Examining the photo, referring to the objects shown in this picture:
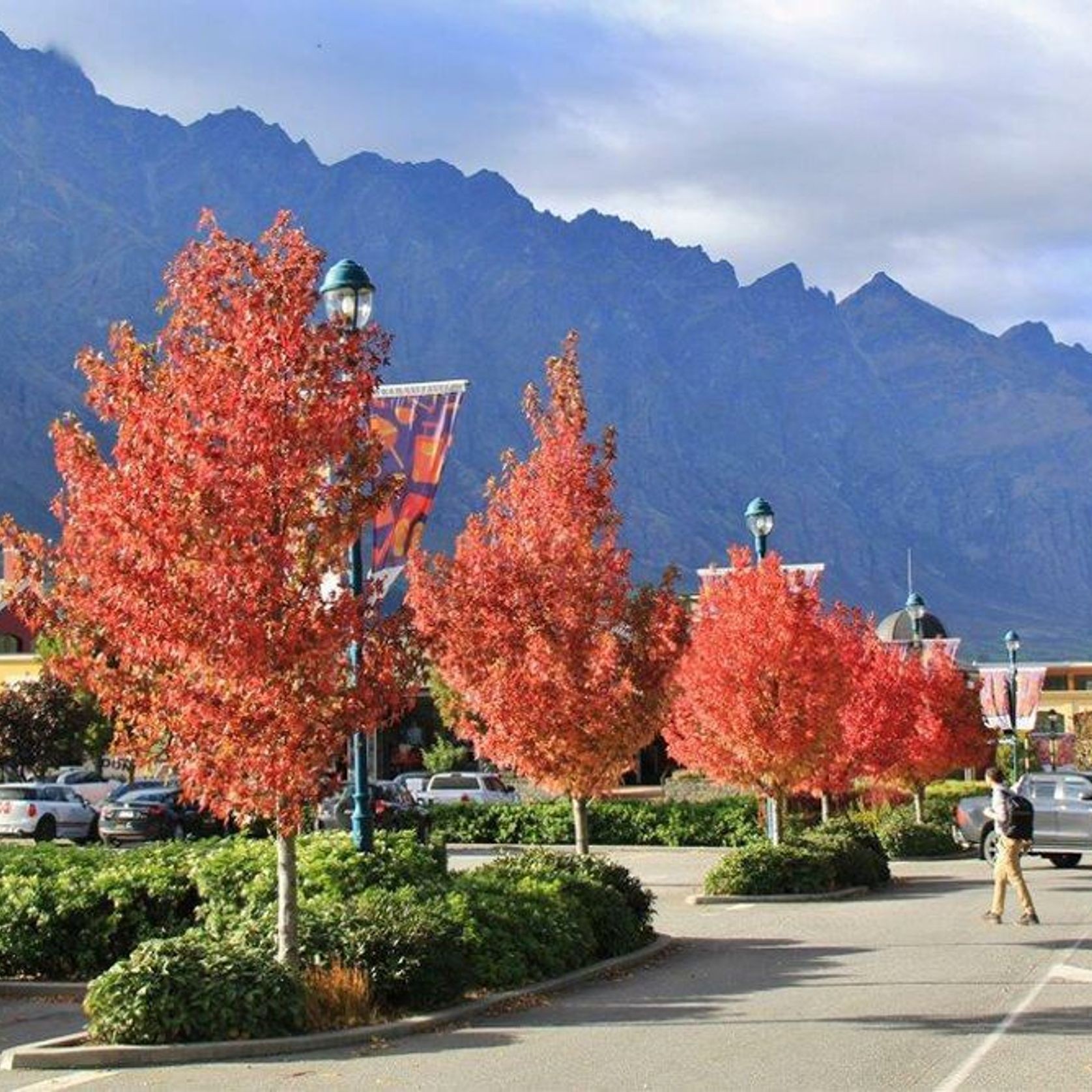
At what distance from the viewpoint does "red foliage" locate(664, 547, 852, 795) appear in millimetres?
26203

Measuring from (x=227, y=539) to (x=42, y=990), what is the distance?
5487 millimetres

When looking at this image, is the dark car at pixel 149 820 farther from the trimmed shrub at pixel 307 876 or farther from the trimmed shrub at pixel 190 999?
the trimmed shrub at pixel 190 999

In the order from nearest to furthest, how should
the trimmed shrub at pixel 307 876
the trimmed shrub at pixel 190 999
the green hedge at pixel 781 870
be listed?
the trimmed shrub at pixel 190 999
the trimmed shrub at pixel 307 876
the green hedge at pixel 781 870

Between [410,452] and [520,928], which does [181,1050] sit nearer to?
[520,928]

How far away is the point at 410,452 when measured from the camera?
1742 cm

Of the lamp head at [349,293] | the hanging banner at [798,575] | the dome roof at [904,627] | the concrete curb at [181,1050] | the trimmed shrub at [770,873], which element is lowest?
the concrete curb at [181,1050]

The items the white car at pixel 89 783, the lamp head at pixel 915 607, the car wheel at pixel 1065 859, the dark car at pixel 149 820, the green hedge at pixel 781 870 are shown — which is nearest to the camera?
the green hedge at pixel 781 870

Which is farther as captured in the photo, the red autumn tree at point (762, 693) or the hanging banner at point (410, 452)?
the red autumn tree at point (762, 693)

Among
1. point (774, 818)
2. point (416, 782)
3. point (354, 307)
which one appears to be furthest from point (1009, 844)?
point (416, 782)

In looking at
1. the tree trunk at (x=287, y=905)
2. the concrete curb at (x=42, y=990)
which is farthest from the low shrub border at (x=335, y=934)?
the concrete curb at (x=42, y=990)

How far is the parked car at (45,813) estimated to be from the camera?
125ft

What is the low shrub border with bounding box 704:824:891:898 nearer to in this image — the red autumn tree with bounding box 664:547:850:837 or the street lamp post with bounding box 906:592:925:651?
the red autumn tree with bounding box 664:547:850:837

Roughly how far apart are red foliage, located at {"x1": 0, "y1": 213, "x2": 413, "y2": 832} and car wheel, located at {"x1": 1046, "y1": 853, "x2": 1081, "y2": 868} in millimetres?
23867

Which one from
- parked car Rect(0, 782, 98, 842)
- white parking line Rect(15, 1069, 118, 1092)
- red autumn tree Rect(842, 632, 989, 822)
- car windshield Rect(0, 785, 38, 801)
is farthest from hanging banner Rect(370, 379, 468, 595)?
car windshield Rect(0, 785, 38, 801)
